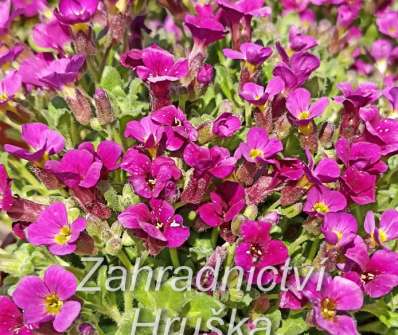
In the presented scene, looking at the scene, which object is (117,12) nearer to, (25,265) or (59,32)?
(59,32)

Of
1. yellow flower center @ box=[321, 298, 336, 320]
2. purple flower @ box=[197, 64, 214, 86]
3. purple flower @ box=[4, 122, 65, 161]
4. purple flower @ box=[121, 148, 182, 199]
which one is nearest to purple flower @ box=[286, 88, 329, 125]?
purple flower @ box=[197, 64, 214, 86]

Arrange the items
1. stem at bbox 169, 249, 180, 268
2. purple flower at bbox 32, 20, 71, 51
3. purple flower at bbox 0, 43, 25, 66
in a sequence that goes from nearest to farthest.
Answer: stem at bbox 169, 249, 180, 268
purple flower at bbox 0, 43, 25, 66
purple flower at bbox 32, 20, 71, 51

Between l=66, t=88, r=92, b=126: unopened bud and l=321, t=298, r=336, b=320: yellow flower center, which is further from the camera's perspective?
l=66, t=88, r=92, b=126: unopened bud

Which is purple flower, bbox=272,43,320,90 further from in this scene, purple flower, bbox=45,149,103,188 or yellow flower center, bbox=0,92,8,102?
yellow flower center, bbox=0,92,8,102

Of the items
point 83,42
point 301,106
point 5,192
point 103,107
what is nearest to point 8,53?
point 83,42

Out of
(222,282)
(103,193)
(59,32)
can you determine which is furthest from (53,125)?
(222,282)

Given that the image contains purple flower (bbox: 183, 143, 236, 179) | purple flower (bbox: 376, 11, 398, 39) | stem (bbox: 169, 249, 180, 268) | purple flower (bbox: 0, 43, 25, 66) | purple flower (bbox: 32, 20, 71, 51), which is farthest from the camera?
purple flower (bbox: 376, 11, 398, 39)

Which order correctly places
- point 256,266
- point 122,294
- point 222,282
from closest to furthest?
point 256,266 → point 222,282 → point 122,294
